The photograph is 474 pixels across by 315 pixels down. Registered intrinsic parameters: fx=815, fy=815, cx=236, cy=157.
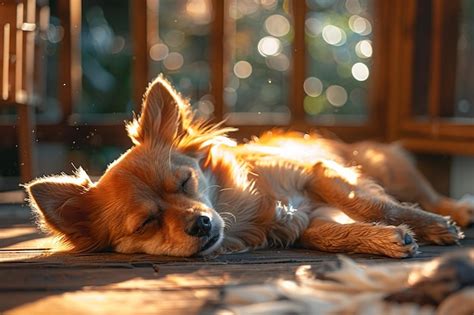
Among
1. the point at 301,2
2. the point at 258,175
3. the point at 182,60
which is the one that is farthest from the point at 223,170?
the point at 182,60

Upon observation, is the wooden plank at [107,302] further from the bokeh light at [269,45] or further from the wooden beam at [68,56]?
the bokeh light at [269,45]

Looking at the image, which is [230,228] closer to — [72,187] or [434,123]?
[72,187]

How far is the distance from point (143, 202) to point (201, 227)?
9.5 inches

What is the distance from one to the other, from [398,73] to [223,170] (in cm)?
247

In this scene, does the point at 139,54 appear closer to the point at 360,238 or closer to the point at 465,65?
the point at 465,65

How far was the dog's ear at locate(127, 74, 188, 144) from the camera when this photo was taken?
10.3 ft

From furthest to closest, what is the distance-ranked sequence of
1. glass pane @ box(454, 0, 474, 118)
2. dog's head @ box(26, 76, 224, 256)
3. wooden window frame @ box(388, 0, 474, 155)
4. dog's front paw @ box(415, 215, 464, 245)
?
wooden window frame @ box(388, 0, 474, 155)
glass pane @ box(454, 0, 474, 118)
dog's front paw @ box(415, 215, 464, 245)
dog's head @ box(26, 76, 224, 256)

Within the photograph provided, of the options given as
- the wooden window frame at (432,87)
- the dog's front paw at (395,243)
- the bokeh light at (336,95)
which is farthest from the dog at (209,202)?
the bokeh light at (336,95)

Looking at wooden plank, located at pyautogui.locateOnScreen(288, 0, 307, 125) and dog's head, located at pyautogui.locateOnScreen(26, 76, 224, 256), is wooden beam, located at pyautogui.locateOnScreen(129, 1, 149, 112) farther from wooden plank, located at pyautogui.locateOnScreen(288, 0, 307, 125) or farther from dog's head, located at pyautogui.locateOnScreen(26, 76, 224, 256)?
dog's head, located at pyautogui.locateOnScreen(26, 76, 224, 256)

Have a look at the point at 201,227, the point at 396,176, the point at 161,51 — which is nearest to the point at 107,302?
the point at 201,227

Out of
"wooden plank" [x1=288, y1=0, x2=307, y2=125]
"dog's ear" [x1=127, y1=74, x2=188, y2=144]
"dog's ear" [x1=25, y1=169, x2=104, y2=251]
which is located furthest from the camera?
"wooden plank" [x1=288, y1=0, x2=307, y2=125]

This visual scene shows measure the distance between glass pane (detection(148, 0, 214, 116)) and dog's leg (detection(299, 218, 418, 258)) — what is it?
421 centimetres

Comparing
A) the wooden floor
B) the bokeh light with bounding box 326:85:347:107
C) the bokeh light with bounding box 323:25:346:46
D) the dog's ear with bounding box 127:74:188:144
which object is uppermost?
the bokeh light with bounding box 323:25:346:46

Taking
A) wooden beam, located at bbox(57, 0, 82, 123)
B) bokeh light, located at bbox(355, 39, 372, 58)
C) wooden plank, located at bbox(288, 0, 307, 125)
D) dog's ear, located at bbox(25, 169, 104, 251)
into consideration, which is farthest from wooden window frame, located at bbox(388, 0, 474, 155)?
dog's ear, located at bbox(25, 169, 104, 251)
